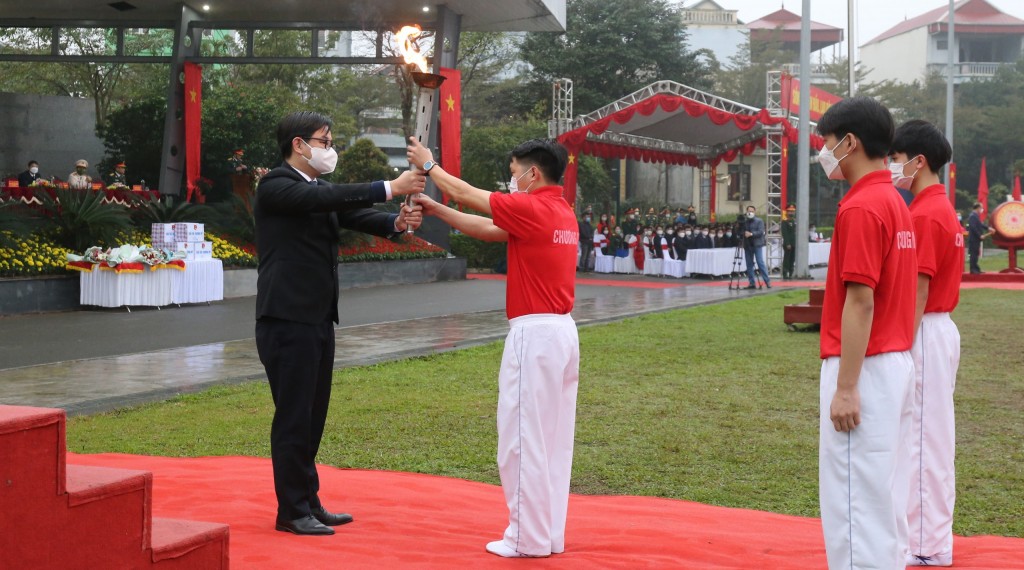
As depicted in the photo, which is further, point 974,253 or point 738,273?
point 738,273

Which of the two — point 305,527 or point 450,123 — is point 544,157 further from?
point 450,123

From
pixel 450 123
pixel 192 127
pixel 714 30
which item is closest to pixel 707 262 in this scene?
pixel 450 123

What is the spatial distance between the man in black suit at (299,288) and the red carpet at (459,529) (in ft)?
0.83

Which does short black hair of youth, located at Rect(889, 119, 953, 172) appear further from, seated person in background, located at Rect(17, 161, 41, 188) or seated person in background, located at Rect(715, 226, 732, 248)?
seated person in background, located at Rect(715, 226, 732, 248)

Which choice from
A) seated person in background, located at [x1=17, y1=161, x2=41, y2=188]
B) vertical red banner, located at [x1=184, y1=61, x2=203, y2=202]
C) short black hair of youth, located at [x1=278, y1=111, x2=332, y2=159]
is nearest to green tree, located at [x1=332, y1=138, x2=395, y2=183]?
vertical red banner, located at [x1=184, y1=61, x2=203, y2=202]

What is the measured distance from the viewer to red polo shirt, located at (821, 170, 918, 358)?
142 inches

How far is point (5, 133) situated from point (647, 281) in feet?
52.5

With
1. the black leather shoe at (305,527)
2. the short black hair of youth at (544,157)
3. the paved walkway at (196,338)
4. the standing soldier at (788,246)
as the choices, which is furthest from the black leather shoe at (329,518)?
the standing soldier at (788,246)

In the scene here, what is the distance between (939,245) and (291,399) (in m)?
2.89

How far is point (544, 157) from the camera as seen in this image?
476cm

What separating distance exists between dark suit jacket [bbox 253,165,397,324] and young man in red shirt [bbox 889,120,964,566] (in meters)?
2.39

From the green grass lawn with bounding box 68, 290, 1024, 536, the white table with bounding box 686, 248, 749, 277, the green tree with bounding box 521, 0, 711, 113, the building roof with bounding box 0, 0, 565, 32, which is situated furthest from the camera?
the green tree with bounding box 521, 0, 711, 113

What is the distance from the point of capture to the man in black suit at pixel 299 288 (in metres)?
4.77

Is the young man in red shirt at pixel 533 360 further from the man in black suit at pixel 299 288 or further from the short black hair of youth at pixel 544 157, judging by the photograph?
the man in black suit at pixel 299 288
